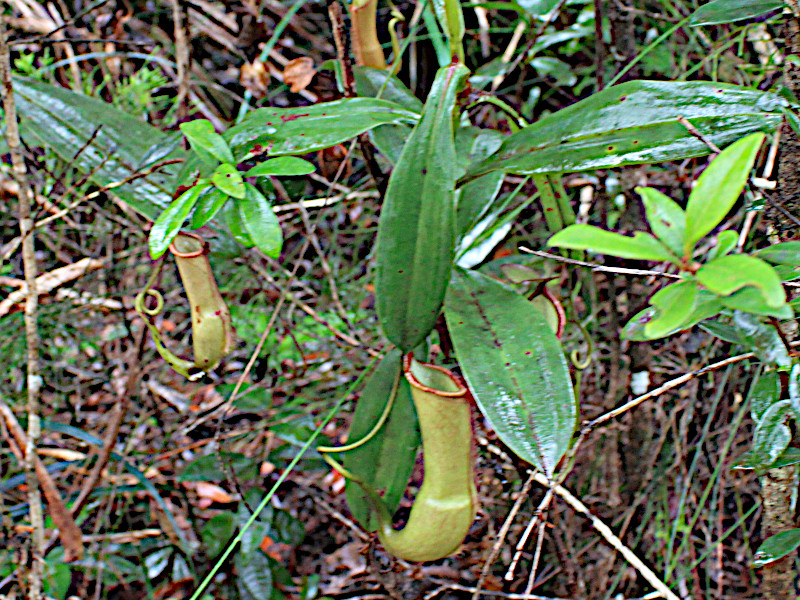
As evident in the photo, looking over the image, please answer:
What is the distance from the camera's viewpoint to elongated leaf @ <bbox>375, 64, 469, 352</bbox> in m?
0.55

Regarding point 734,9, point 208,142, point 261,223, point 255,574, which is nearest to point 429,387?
point 261,223

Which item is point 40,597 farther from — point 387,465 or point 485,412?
point 485,412

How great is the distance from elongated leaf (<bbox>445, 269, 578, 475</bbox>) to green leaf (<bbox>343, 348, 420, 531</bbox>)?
15 centimetres

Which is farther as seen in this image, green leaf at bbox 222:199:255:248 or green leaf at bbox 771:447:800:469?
green leaf at bbox 222:199:255:248

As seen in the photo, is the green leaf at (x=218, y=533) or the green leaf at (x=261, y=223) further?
the green leaf at (x=218, y=533)

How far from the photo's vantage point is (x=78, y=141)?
78 centimetres

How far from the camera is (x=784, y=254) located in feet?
1.41

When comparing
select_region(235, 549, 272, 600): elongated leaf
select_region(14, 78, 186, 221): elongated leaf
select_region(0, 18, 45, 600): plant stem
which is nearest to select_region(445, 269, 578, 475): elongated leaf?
select_region(14, 78, 186, 221): elongated leaf

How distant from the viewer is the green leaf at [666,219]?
0.36 m

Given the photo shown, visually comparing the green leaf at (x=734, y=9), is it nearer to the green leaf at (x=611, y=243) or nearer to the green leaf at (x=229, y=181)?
the green leaf at (x=611, y=243)

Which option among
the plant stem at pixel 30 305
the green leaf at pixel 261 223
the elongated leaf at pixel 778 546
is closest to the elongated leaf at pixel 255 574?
the plant stem at pixel 30 305

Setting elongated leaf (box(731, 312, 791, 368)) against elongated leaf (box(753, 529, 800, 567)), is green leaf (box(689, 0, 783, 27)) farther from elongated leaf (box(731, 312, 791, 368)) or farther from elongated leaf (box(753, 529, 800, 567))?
elongated leaf (box(753, 529, 800, 567))

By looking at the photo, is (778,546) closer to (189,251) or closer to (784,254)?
(784,254)

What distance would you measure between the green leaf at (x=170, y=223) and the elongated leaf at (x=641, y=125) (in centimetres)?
32
